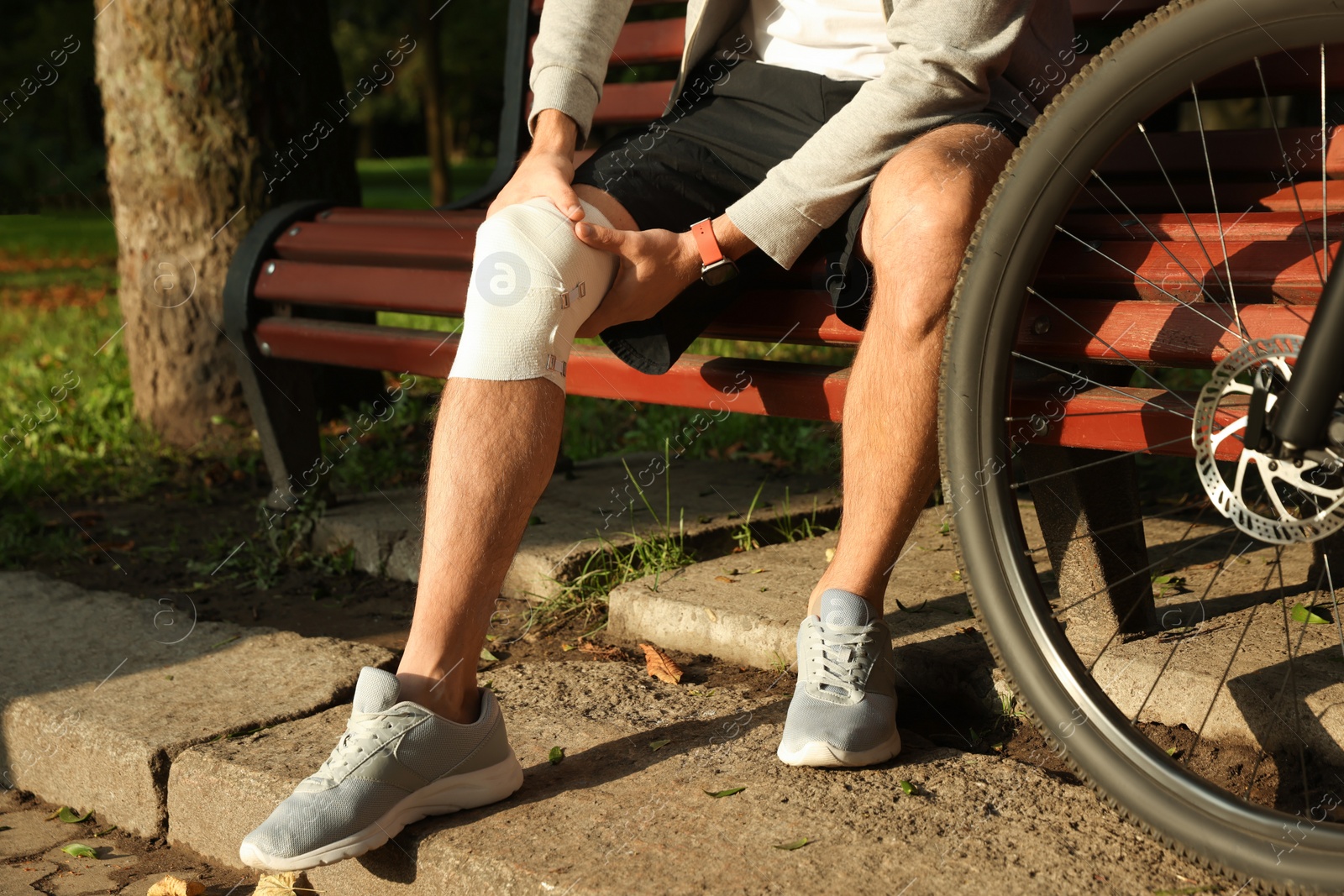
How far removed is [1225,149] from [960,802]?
3.88 feet

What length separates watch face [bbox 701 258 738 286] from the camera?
1.87 meters

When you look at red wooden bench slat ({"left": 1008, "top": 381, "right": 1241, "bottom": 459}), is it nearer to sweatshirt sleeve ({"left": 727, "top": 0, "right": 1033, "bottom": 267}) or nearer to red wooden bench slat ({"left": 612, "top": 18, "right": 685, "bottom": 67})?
sweatshirt sleeve ({"left": 727, "top": 0, "right": 1033, "bottom": 267})

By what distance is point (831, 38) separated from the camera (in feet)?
6.70

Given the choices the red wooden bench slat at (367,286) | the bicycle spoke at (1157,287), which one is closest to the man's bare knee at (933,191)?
the bicycle spoke at (1157,287)

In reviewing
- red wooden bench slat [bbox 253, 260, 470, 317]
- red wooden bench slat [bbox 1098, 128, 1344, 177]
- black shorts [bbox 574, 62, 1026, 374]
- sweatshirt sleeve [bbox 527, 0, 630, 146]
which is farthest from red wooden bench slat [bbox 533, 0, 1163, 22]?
red wooden bench slat [bbox 253, 260, 470, 317]

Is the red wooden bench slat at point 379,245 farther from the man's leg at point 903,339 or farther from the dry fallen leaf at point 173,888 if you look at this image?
the dry fallen leaf at point 173,888

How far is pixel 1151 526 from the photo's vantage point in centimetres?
256

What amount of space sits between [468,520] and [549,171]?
58 cm

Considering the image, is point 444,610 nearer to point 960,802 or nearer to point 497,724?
point 497,724

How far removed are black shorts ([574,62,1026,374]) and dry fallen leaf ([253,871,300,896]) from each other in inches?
35.1

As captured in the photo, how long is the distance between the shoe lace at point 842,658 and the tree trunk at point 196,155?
285 cm

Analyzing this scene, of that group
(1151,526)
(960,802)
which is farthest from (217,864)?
(1151,526)

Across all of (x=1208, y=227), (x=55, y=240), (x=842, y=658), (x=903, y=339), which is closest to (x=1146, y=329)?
(x=1208, y=227)

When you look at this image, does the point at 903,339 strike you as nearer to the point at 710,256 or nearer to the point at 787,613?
the point at 710,256
